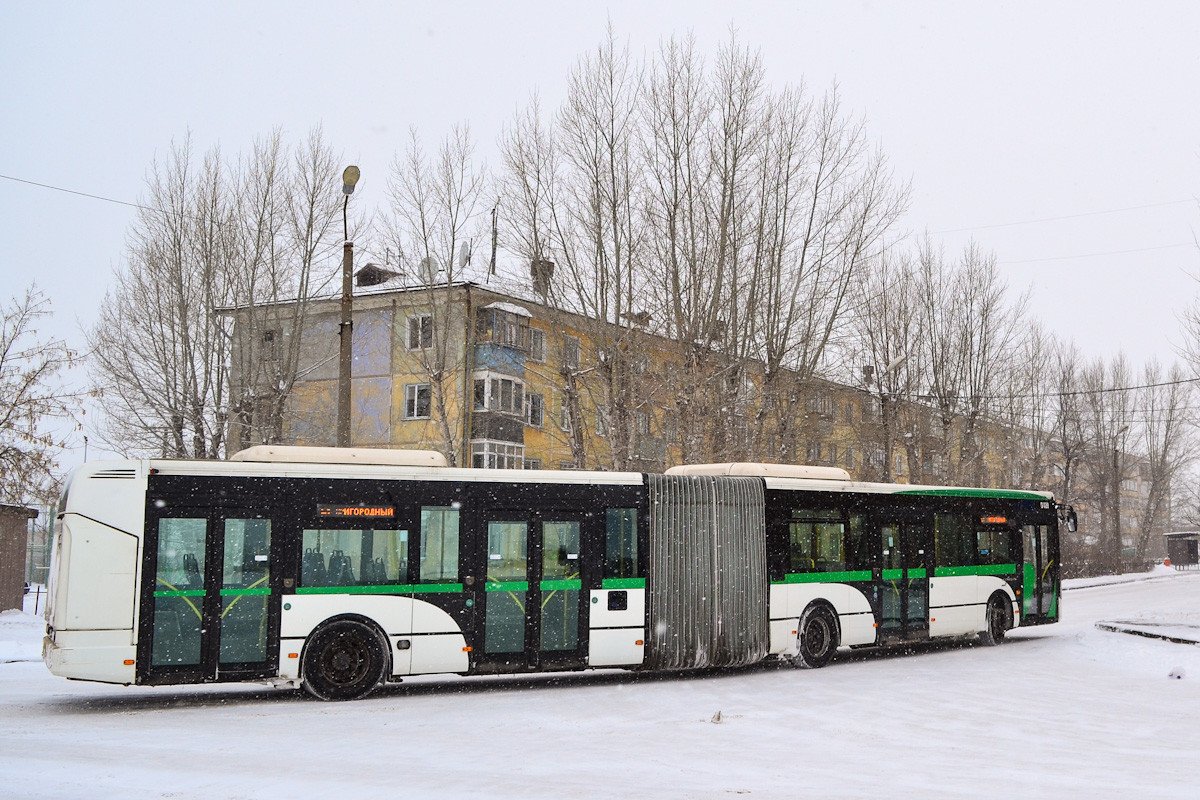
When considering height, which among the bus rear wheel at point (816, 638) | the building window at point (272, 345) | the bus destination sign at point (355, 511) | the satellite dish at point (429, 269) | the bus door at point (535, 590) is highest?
the satellite dish at point (429, 269)

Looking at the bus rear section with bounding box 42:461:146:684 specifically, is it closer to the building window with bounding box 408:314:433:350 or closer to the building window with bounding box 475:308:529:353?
the building window with bounding box 408:314:433:350

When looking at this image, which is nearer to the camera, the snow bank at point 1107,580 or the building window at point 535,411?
the building window at point 535,411

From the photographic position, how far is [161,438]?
35375mm

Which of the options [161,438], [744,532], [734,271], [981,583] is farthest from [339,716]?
[161,438]

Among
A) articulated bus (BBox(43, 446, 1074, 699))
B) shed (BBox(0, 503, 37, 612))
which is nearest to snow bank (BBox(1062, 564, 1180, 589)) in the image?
articulated bus (BBox(43, 446, 1074, 699))

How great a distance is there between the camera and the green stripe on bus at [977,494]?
66.6ft

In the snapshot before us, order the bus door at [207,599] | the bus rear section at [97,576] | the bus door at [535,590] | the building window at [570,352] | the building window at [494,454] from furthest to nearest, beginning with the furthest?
the building window at [494,454]
the building window at [570,352]
the bus door at [535,590]
the bus door at [207,599]
the bus rear section at [97,576]

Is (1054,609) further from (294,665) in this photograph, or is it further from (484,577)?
(294,665)

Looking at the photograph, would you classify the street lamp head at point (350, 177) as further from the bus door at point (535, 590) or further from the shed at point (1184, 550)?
the shed at point (1184, 550)

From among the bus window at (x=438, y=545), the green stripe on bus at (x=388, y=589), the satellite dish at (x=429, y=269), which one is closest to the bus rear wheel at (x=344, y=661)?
the green stripe on bus at (x=388, y=589)

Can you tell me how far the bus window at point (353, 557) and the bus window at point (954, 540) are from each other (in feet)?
33.8

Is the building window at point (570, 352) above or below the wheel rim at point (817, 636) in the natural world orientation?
above

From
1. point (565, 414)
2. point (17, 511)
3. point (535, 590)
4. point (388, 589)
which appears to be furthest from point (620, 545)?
point (17, 511)

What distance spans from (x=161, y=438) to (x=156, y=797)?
29.3m
